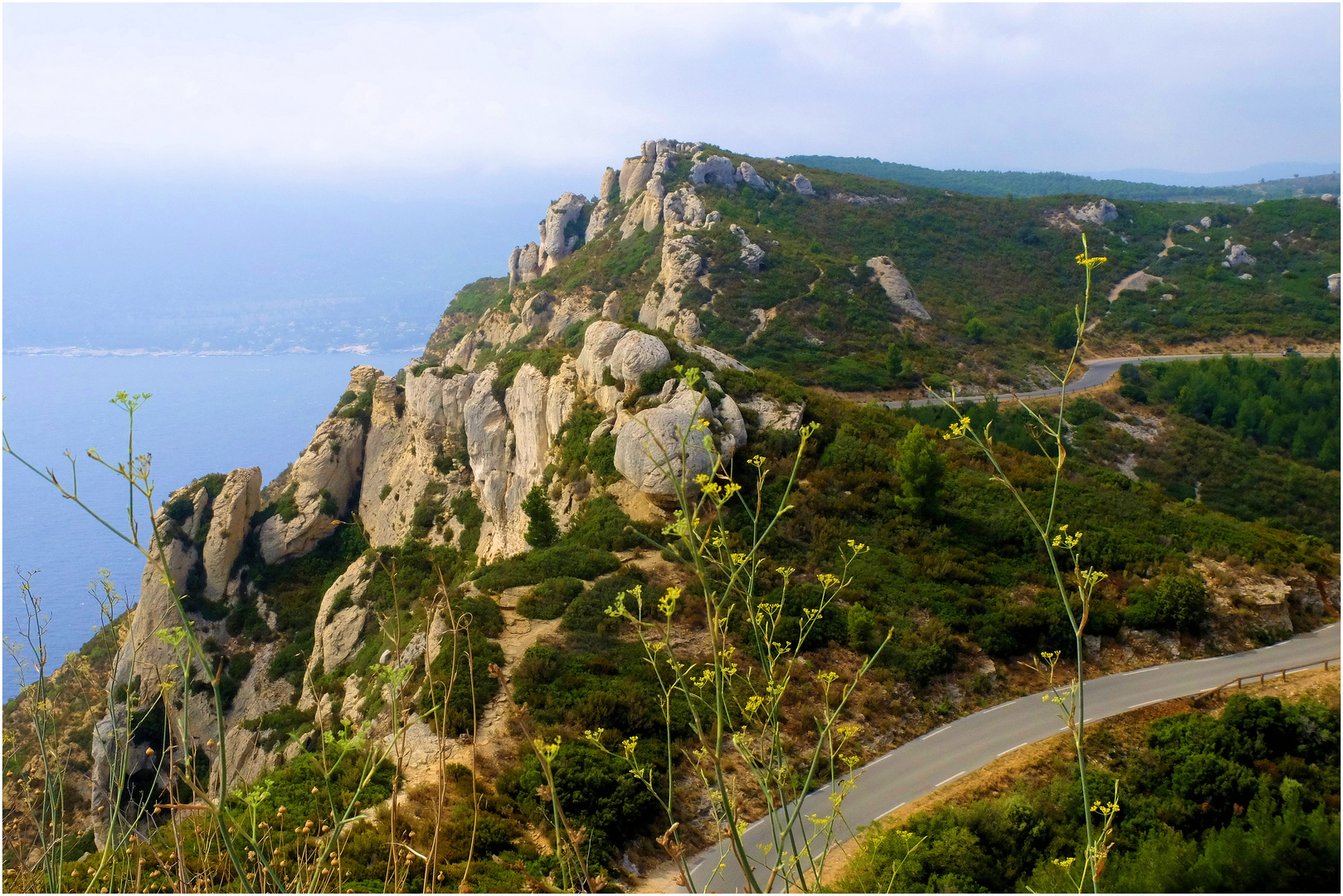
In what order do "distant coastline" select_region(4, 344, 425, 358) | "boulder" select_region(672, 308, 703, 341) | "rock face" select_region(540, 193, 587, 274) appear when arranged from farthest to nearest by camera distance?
"distant coastline" select_region(4, 344, 425, 358) → "rock face" select_region(540, 193, 587, 274) → "boulder" select_region(672, 308, 703, 341)

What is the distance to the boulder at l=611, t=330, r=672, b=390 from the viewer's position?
24906 millimetres

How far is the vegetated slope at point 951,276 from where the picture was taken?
2085 inches

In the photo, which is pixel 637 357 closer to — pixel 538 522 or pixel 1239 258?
pixel 538 522

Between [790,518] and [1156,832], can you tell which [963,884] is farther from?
[790,518]

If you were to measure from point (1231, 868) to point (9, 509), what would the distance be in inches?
4798

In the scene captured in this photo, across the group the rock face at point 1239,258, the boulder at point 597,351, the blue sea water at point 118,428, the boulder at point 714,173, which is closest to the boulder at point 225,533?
the boulder at point 597,351

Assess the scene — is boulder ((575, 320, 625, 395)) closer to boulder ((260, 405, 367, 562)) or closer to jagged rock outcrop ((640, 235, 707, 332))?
boulder ((260, 405, 367, 562))

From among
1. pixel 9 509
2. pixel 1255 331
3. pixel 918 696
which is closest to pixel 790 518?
pixel 918 696

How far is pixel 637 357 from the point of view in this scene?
2502cm

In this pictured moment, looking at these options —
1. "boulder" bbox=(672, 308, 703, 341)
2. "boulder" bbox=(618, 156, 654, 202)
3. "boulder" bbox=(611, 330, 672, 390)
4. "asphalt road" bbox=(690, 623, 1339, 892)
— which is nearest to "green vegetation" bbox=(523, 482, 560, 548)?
"boulder" bbox=(611, 330, 672, 390)

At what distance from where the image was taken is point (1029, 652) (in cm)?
1831

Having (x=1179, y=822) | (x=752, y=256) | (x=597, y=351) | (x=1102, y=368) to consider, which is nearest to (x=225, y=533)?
(x=597, y=351)

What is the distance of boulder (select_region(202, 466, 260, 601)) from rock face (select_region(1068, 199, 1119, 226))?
9038 cm

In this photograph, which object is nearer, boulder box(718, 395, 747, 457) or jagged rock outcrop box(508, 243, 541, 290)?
boulder box(718, 395, 747, 457)
